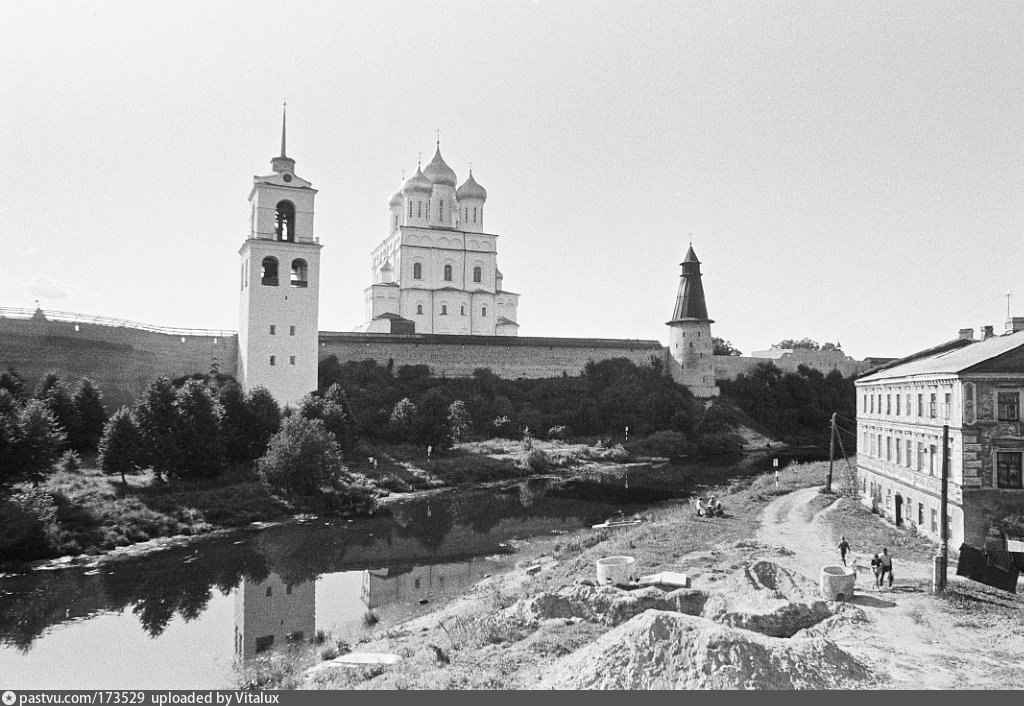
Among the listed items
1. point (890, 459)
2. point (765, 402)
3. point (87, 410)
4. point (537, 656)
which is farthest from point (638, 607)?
point (765, 402)

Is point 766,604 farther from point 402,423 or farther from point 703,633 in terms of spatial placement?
point 402,423

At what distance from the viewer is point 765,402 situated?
4941 cm

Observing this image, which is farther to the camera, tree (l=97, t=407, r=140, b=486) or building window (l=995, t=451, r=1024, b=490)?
tree (l=97, t=407, r=140, b=486)

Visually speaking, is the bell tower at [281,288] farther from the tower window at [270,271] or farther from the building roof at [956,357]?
the building roof at [956,357]

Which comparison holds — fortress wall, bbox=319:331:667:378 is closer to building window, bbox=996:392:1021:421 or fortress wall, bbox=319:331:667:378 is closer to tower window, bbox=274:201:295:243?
tower window, bbox=274:201:295:243

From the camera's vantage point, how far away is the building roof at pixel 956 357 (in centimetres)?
1445

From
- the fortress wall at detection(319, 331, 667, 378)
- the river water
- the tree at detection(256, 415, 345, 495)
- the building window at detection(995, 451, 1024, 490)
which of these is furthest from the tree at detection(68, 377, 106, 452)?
the building window at detection(995, 451, 1024, 490)

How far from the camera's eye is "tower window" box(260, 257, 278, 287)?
3164cm

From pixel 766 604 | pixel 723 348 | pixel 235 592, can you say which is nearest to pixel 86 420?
pixel 235 592

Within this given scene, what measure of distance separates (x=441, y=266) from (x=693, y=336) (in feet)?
59.2

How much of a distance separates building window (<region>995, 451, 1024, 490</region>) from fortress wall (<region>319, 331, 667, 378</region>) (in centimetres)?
3125

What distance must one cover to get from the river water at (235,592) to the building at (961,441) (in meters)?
8.39

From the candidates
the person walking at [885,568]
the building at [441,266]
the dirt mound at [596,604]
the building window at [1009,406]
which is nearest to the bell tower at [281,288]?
the building at [441,266]

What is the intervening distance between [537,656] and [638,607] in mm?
2001
